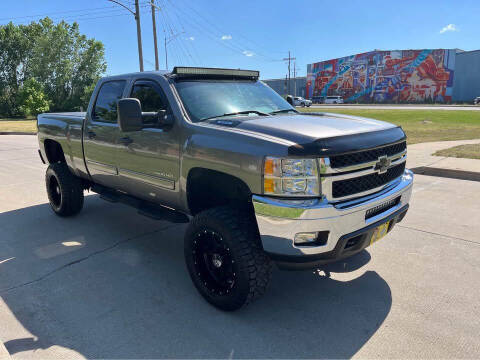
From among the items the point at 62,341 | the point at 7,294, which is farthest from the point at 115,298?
the point at 7,294

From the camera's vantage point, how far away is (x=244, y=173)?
279 centimetres

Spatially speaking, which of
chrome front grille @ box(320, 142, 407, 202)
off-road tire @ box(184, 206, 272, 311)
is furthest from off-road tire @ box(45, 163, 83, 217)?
chrome front grille @ box(320, 142, 407, 202)

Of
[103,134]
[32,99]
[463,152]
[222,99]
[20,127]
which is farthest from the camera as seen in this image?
[32,99]

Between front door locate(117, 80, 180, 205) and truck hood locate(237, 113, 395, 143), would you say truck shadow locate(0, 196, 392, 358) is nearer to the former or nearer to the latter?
front door locate(117, 80, 180, 205)

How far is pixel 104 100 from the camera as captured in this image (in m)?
4.61

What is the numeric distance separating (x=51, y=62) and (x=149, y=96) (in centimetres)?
4347

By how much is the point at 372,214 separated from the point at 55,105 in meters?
44.3

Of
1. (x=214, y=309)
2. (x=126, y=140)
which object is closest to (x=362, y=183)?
(x=214, y=309)

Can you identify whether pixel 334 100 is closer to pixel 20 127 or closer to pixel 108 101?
pixel 20 127

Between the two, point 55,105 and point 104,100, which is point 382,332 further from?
point 55,105

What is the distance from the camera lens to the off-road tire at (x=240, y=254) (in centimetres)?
280

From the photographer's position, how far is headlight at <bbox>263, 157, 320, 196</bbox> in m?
2.61

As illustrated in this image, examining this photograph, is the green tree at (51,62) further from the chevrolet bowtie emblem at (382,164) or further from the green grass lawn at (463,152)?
the chevrolet bowtie emblem at (382,164)

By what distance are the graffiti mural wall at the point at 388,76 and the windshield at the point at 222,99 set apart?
62069mm
